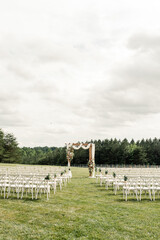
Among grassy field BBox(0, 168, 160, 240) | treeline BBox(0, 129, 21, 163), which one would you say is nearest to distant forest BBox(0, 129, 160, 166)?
treeline BBox(0, 129, 21, 163)

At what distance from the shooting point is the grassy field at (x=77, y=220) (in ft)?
18.9

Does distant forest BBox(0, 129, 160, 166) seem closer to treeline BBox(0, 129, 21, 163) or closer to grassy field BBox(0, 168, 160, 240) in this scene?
treeline BBox(0, 129, 21, 163)

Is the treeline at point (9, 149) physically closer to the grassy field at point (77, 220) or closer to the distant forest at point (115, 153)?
the distant forest at point (115, 153)

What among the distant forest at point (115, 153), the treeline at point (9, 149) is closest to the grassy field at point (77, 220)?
the distant forest at point (115, 153)

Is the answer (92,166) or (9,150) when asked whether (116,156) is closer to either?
(9,150)

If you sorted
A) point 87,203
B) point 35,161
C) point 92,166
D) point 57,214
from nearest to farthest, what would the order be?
point 57,214 → point 87,203 → point 92,166 → point 35,161

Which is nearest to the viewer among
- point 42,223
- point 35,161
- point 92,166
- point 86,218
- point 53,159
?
point 42,223

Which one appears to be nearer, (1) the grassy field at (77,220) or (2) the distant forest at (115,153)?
(1) the grassy field at (77,220)

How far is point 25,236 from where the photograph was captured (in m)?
5.57

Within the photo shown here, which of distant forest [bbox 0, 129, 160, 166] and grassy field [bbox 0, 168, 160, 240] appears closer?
grassy field [bbox 0, 168, 160, 240]

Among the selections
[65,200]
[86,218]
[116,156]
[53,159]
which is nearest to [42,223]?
[86,218]

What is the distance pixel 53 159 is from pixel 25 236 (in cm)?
8736

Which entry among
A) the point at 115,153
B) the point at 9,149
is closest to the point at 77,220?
the point at 115,153

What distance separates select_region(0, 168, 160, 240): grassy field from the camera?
575 cm
